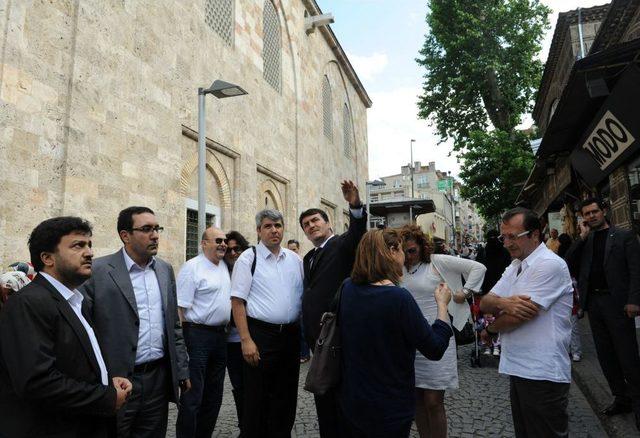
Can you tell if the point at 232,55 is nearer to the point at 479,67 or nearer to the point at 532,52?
the point at 479,67

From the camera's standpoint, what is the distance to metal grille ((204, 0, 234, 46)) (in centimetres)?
1178

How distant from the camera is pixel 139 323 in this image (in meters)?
2.86

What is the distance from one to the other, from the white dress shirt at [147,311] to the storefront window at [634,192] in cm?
701

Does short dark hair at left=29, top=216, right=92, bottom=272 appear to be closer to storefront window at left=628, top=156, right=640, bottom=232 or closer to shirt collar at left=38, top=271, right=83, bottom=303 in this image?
shirt collar at left=38, top=271, right=83, bottom=303

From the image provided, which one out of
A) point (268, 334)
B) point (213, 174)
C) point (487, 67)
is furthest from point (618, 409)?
point (487, 67)

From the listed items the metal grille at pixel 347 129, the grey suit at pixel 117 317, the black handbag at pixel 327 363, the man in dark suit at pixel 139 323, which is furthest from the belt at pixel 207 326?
the metal grille at pixel 347 129

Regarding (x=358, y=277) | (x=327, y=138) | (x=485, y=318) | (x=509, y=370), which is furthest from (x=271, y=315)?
(x=327, y=138)

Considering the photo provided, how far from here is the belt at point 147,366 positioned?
2.87m

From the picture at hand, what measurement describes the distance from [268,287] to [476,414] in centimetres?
264

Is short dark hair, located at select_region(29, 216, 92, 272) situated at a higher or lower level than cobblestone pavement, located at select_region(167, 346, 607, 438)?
higher

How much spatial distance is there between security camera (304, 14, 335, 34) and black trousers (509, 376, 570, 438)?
1839 cm

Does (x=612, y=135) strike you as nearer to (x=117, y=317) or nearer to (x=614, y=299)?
(x=614, y=299)

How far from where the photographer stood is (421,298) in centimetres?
364

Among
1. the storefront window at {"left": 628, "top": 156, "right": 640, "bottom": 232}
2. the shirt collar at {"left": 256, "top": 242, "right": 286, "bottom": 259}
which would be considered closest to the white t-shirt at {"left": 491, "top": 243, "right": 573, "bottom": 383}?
the shirt collar at {"left": 256, "top": 242, "right": 286, "bottom": 259}
